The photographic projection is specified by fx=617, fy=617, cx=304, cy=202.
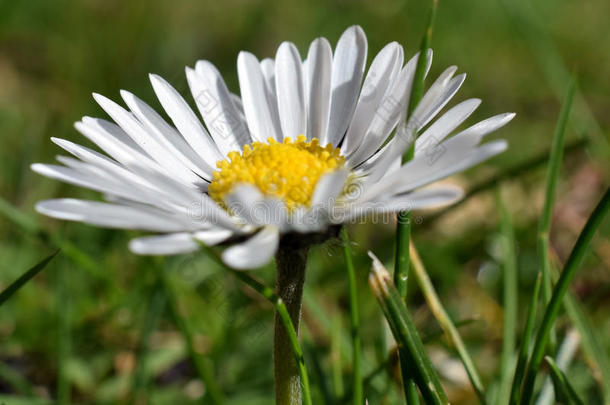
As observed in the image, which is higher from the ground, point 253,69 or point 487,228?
point 253,69

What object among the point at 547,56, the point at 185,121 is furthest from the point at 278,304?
the point at 547,56

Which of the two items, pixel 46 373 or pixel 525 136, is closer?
pixel 46 373

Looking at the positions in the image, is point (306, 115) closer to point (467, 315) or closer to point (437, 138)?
point (437, 138)

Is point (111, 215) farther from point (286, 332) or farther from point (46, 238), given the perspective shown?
point (46, 238)

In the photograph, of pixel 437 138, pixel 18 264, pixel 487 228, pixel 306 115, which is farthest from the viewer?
pixel 487 228

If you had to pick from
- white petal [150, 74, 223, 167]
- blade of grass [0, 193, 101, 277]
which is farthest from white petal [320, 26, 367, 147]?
blade of grass [0, 193, 101, 277]

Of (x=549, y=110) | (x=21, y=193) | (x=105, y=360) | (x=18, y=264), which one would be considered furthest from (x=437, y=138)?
(x=549, y=110)

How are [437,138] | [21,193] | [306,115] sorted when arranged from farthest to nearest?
1. [21,193]
2. [306,115]
3. [437,138]
